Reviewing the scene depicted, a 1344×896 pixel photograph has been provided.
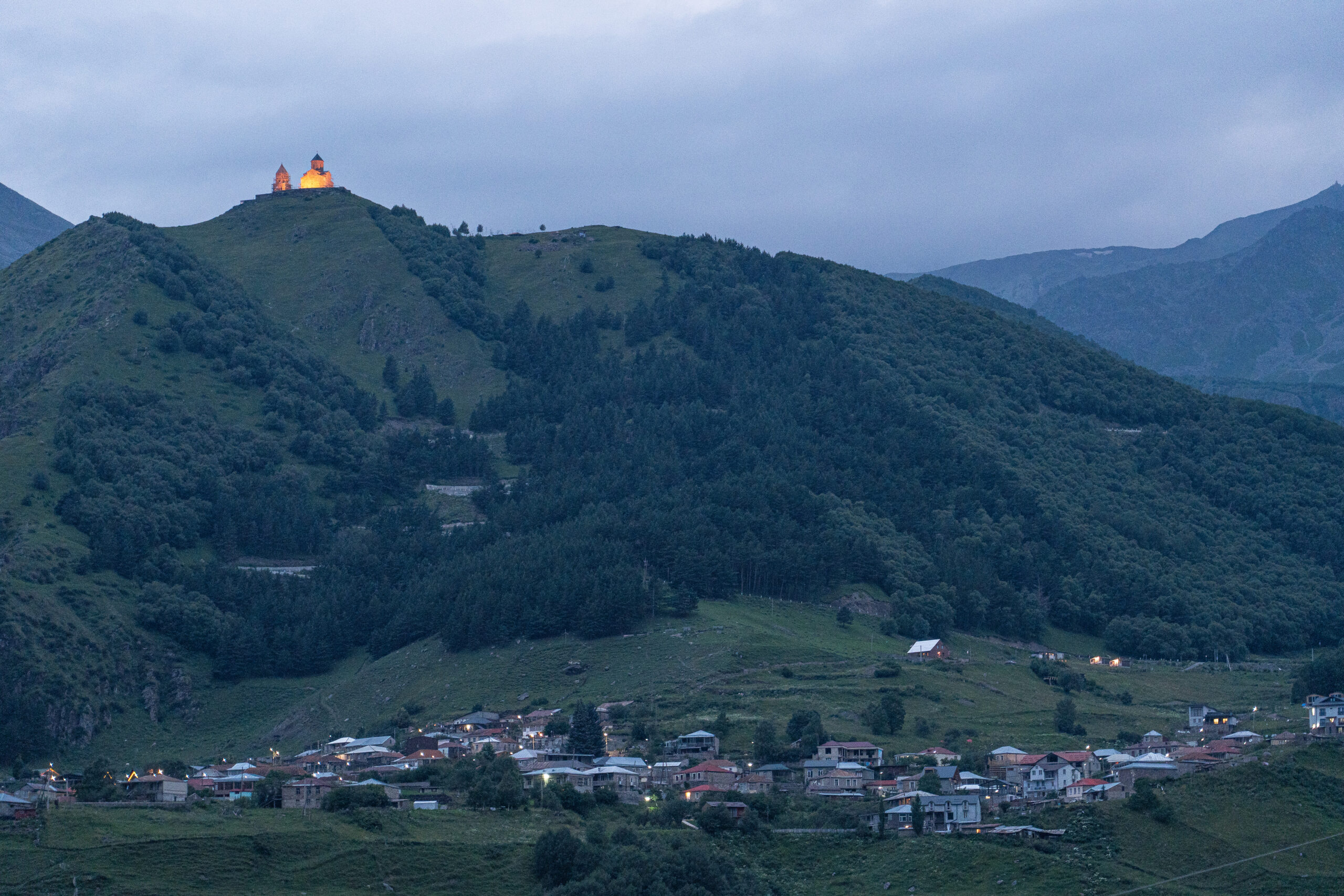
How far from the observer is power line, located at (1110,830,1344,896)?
258 feet

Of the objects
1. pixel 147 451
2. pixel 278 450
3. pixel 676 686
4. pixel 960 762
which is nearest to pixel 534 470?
pixel 278 450

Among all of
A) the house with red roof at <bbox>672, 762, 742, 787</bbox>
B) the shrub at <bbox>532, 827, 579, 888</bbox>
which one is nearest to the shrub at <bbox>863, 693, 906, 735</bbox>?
the house with red roof at <bbox>672, 762, 742, 787</bbox>

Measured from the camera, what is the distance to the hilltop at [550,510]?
447 ft

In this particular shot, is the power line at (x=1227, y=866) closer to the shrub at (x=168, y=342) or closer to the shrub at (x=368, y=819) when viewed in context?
the shrub at (x=368, y=819)

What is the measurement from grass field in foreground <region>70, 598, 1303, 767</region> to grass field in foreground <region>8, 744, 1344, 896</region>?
19.4m

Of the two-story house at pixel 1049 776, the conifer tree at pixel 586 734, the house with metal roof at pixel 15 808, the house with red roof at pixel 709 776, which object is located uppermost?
the house with metal roof at pixel 15 808

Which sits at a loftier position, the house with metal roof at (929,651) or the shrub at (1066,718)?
the house with metal roof at (929,651)

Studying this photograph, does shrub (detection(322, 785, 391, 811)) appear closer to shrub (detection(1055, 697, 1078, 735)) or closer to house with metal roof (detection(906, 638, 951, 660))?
shrub (detection(1055, 697, 1078, 735))

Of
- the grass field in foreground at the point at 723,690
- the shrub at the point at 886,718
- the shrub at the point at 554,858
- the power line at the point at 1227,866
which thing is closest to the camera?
the power line at the point at 1227,866

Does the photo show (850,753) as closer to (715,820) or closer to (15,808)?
(715,820)

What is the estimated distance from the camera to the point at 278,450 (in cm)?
17512

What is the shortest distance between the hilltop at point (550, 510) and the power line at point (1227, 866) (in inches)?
1837

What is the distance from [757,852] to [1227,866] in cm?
2197

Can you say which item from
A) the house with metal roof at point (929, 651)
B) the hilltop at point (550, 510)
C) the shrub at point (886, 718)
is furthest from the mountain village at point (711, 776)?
the house with metal roof at point (929, 651)
